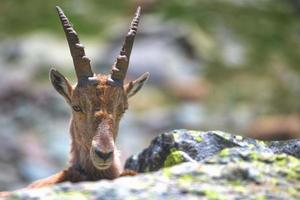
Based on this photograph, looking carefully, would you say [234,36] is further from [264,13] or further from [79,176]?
[79,176]

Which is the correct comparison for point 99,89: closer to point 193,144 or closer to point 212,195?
point 193,144

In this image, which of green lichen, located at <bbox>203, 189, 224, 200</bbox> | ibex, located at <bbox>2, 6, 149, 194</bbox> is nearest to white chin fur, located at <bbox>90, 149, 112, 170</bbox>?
ibex, located at <bbox>2, 6, 149, 194</bbox>

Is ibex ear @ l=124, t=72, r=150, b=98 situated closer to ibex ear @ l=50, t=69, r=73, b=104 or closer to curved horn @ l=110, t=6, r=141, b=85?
curved horn @ l=110, t=6, r=141, b=85

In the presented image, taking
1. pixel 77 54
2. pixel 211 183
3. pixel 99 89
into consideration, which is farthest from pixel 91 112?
pixel 211 183

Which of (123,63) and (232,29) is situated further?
(232,29)

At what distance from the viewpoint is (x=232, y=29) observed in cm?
6366

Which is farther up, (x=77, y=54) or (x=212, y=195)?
(x=77, y=54)

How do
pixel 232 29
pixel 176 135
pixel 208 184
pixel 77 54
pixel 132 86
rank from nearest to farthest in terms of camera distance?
pixel 208 184, pixel 176 135, pixel 77 54, pixel 132 86, pixel 232 29

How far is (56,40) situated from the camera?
60.6 m

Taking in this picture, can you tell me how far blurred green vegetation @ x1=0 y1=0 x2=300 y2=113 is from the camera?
5438 centimetres

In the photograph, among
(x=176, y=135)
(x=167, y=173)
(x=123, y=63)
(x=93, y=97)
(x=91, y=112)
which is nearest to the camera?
(x=167, y=173)

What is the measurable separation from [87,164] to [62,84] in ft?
6.33

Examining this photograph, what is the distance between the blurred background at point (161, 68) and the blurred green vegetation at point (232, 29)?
0.08 m

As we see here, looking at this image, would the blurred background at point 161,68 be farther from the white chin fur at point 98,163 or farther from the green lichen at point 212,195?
the green lichen at point 212,195
